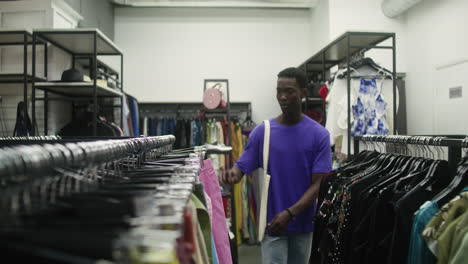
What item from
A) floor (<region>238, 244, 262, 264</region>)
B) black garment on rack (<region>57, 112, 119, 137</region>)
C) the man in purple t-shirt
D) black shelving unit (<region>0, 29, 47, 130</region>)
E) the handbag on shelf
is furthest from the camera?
the handbag on shelf

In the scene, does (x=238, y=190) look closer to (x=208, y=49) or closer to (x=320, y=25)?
(x=208, y=49)

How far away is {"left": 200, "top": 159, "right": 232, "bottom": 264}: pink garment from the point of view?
47.2 inches

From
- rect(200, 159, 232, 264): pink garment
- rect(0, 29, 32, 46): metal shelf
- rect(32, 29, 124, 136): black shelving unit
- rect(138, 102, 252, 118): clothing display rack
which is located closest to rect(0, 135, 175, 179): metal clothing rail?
rect(200, 159, 232, 264): pink garment

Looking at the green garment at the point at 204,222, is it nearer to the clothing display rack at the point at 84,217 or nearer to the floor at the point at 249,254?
the clothing display rack at the point at 84,217

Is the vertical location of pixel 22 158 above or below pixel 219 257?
above

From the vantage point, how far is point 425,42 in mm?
4402

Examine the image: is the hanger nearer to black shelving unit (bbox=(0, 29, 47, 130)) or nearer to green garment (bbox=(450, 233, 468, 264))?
green garment (bbox=(450, 233, 468, 264))

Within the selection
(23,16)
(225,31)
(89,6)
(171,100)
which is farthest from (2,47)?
(225,31)

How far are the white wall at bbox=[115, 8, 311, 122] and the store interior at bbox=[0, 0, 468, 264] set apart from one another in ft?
0.07

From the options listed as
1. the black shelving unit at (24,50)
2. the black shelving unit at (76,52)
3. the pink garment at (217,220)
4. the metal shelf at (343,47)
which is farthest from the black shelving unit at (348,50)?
the black shelving unit at (24,50)

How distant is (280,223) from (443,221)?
92cm

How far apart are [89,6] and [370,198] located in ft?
14.6

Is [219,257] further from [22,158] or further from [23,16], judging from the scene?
[23,16]

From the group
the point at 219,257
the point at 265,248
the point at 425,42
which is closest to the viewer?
Answer: the point at 219,257
